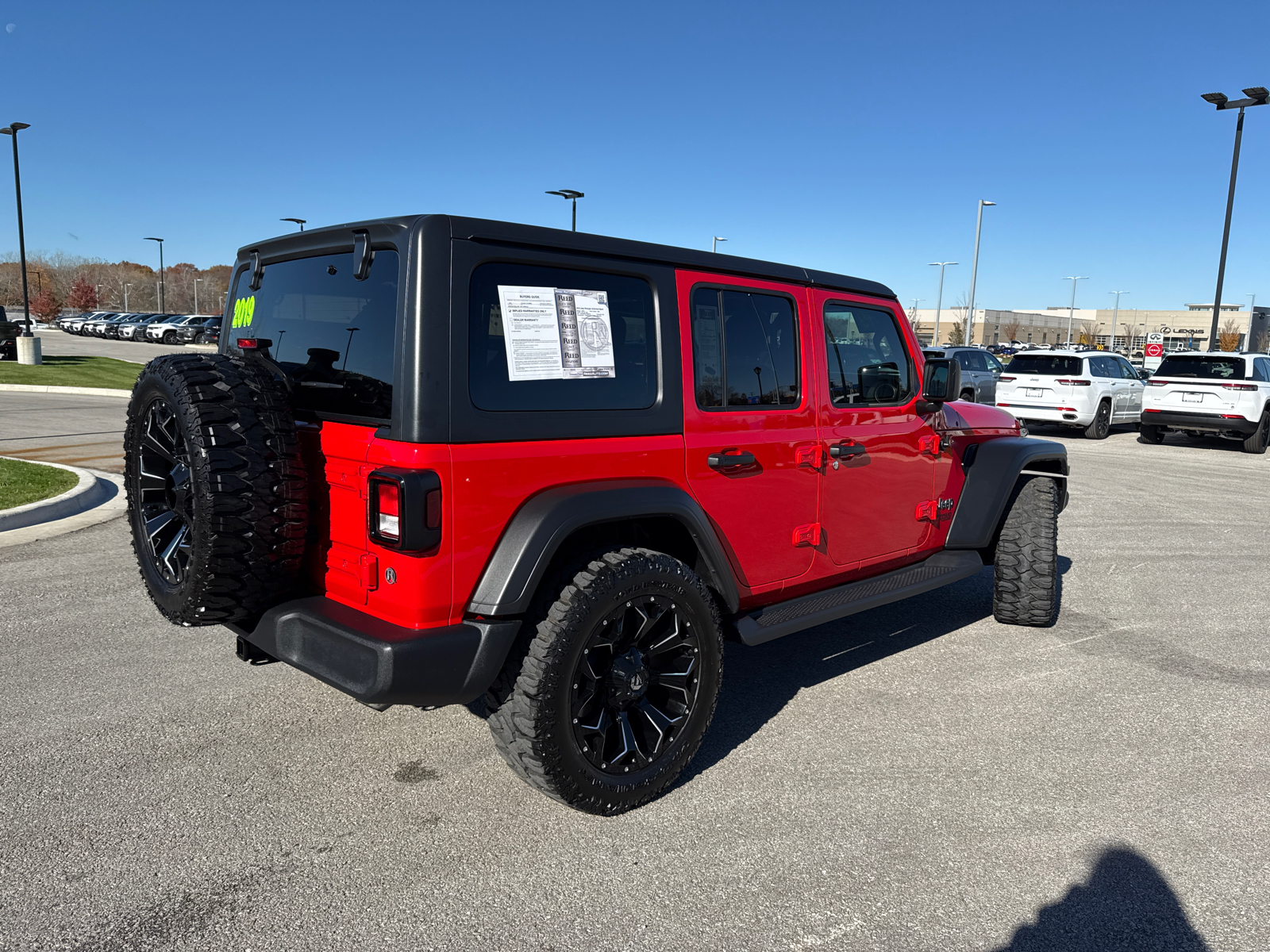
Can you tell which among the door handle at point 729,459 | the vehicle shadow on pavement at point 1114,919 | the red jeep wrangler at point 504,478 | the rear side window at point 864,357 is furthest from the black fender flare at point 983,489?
the vehicle shadow on pavement at point 1114,919

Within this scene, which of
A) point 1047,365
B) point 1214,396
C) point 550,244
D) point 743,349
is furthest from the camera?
point 1047,365

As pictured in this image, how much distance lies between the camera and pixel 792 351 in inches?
157

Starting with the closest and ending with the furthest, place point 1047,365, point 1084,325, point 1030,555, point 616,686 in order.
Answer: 1. point 616,686
2. point 1030,555
3. point 1047,365
4. point 1084,325

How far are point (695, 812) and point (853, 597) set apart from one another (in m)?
1.37

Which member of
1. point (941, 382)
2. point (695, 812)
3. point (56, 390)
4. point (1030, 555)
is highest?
point (941, 382)

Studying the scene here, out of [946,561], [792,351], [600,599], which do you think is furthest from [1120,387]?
[600,599]

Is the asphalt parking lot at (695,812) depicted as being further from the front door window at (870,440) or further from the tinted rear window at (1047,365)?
the tinted rear window at (1047,365)

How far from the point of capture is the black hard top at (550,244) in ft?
9.46

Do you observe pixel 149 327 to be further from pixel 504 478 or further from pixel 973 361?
pixel 504 478

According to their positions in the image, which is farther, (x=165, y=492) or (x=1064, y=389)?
(x=1064, y=389)

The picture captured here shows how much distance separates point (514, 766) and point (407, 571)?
2.66 ft

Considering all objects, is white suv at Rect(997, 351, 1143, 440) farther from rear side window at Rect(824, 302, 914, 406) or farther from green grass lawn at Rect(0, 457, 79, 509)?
green grass lawn at Rect(0, 457, 79, 509)

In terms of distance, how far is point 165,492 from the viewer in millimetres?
3383

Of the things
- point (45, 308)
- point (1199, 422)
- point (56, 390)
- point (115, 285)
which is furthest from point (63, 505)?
point (115, 285)
